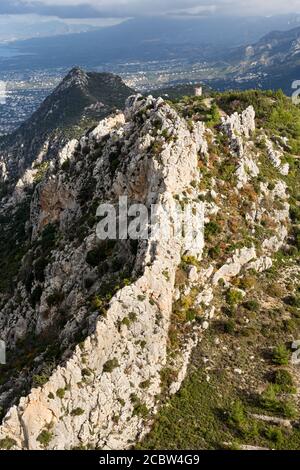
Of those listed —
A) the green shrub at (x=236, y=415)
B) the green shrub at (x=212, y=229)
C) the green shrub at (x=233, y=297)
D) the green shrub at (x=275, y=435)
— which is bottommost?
the green shrub at (x=275, y=435)

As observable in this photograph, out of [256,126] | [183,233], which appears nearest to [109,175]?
[183,233]

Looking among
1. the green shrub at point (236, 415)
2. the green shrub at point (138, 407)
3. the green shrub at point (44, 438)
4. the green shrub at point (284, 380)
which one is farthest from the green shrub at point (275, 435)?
the green shrub at point (44, 438)

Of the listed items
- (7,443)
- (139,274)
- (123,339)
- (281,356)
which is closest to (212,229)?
(139,274)

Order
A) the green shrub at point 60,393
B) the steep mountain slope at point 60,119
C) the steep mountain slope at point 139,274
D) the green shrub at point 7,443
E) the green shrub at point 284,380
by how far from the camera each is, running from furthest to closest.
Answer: the steep mountain slope at point 60,119
the green shrub at point 284,380
the steep mountain slope at point 139,274
the green shrub at point 60,393
the green shrub at point 7,443

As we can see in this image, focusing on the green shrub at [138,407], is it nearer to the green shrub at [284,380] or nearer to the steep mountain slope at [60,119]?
the green shrub at [284,380]

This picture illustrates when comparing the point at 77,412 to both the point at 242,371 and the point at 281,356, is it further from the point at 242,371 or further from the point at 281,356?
the point at 281,356
